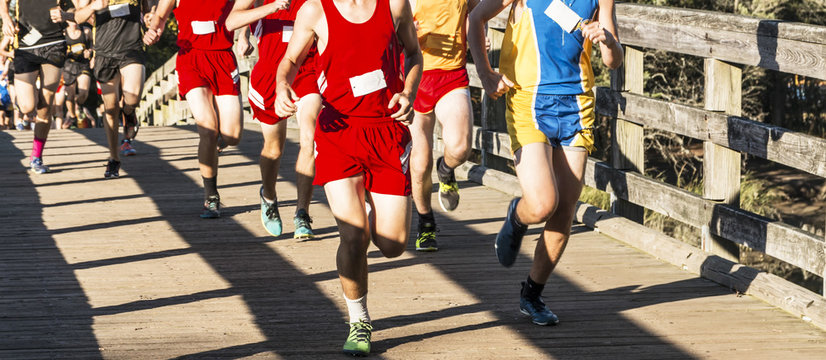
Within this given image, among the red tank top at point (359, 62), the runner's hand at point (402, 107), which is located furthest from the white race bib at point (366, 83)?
the runner's hand at point (402, 107)

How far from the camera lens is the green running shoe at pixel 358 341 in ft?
17.3

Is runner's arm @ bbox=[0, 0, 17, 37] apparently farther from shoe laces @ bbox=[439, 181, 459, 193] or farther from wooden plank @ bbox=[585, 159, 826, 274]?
wooden plank @ bbox=[585, 159, 826, 274]

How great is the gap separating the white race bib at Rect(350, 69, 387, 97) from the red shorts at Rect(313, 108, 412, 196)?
0.42ft

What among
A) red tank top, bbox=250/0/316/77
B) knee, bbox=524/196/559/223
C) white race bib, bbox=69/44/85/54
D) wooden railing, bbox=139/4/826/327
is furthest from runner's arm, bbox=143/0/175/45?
white race bib, bbox=69/44/85/54

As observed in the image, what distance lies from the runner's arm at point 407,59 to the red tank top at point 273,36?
240 cm

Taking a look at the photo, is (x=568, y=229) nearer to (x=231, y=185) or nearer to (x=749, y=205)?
(x=231, y=185)

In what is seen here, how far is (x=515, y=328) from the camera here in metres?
5.80

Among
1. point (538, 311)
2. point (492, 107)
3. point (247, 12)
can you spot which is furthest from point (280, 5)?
point (492, 107)

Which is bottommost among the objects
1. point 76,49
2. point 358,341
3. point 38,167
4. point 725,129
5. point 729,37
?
point 38,167

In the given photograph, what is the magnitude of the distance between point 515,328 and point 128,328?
185cm

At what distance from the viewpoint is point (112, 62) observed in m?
10.8

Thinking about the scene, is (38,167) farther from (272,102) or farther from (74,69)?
(272,102)

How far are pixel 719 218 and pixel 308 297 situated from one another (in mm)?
2359

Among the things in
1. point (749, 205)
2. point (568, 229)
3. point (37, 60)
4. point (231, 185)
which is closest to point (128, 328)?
point (568, 229)
